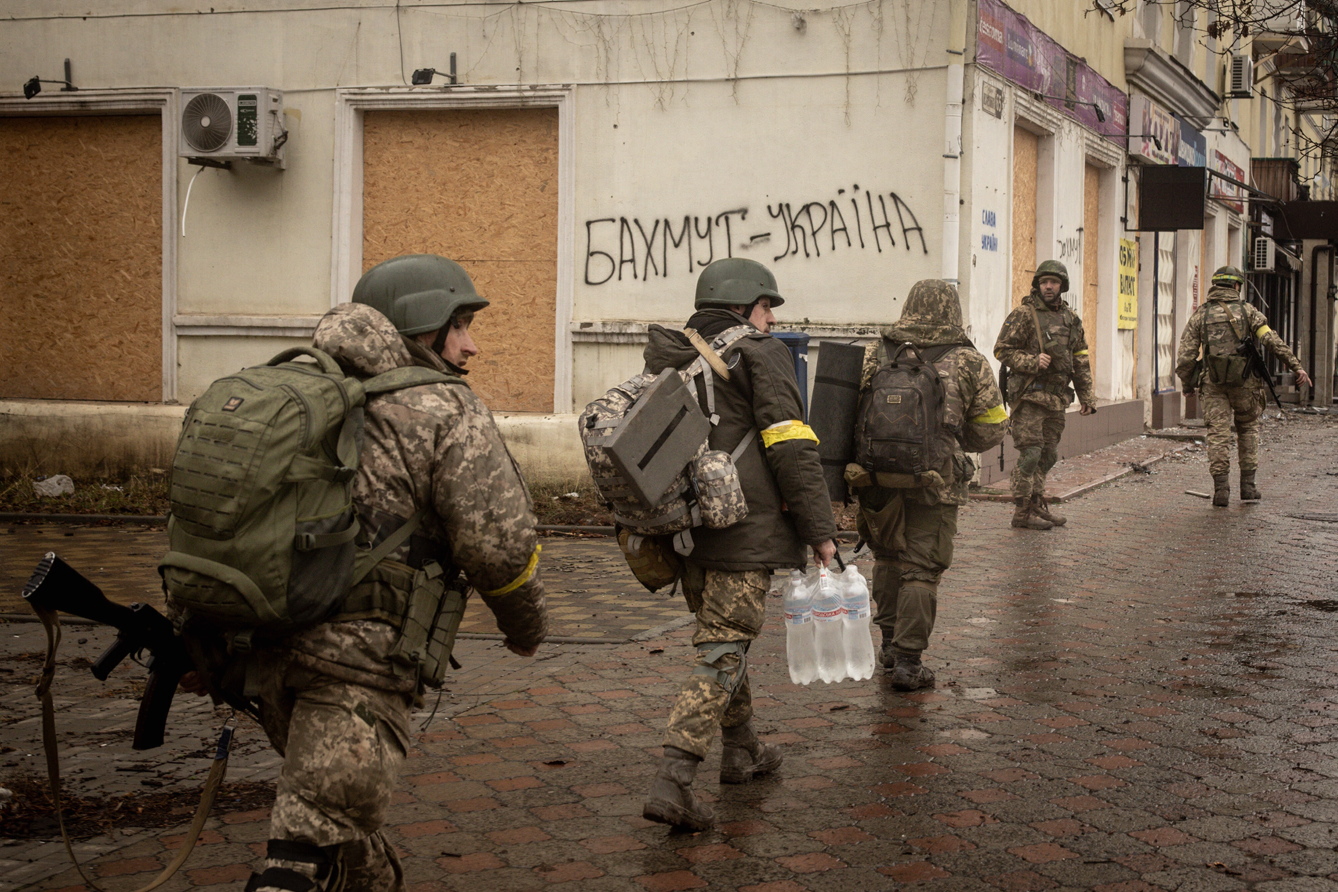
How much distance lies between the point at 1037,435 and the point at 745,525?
734 cm

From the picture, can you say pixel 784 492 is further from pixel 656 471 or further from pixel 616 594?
pixel 616 594

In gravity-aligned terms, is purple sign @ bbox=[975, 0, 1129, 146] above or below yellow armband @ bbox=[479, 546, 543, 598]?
above

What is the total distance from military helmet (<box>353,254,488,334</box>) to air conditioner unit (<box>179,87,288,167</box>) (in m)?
10.9

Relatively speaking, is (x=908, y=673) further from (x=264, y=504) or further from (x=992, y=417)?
(x=264, y=504)

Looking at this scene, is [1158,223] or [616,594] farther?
[1158,223]

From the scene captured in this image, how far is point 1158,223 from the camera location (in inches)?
743

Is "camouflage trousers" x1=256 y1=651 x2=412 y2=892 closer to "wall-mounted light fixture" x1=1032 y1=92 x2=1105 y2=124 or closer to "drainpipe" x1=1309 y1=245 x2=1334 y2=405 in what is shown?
"wall-mounted light fixture" x1=1032 y1=92 x2=1105 y2=124

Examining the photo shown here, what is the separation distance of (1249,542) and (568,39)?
7507 mm

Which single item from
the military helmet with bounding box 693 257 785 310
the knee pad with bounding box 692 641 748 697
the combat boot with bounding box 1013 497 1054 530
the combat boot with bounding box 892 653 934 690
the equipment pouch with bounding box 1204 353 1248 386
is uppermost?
the military helmet with bounding box 693 257 785 310

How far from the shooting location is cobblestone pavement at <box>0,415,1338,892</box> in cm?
412

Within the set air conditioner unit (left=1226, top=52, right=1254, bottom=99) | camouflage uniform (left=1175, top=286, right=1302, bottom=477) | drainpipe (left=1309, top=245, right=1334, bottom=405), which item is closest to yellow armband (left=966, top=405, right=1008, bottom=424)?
camouflage uniform (left=1175, top=286, right=1302, bottom=477)

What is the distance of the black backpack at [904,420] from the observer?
6051 mm

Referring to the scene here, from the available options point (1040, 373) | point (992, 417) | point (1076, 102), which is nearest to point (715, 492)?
point (992, 417)

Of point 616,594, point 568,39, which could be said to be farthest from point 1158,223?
point 616,594
